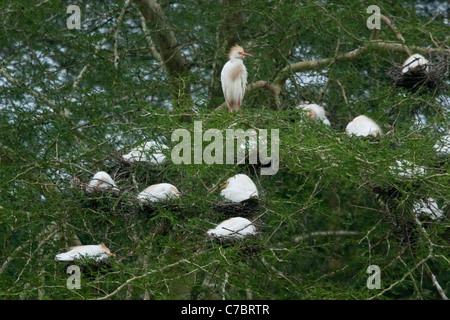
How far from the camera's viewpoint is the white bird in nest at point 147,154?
395 cm

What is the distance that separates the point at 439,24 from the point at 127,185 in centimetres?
228

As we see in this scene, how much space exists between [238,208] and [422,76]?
119 centimetres

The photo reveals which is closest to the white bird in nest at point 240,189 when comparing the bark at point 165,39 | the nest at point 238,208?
the nest at point 238,208

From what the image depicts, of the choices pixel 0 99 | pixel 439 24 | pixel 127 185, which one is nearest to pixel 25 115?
pixel 0 99

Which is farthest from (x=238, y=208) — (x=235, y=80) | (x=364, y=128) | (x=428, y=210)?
(x=235, y=80)

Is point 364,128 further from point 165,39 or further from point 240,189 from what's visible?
point 165,39

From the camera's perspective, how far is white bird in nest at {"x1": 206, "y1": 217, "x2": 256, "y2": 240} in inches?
144

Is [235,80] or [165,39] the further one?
[165,39]

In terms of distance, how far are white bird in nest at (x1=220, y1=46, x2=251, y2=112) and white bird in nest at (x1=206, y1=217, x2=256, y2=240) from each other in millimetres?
1175

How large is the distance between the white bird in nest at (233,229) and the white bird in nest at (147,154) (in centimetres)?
43

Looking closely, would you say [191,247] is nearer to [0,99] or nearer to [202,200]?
[202,200]

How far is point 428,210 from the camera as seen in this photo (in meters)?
4.04

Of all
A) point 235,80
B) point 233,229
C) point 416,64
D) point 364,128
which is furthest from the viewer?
point 235,80
